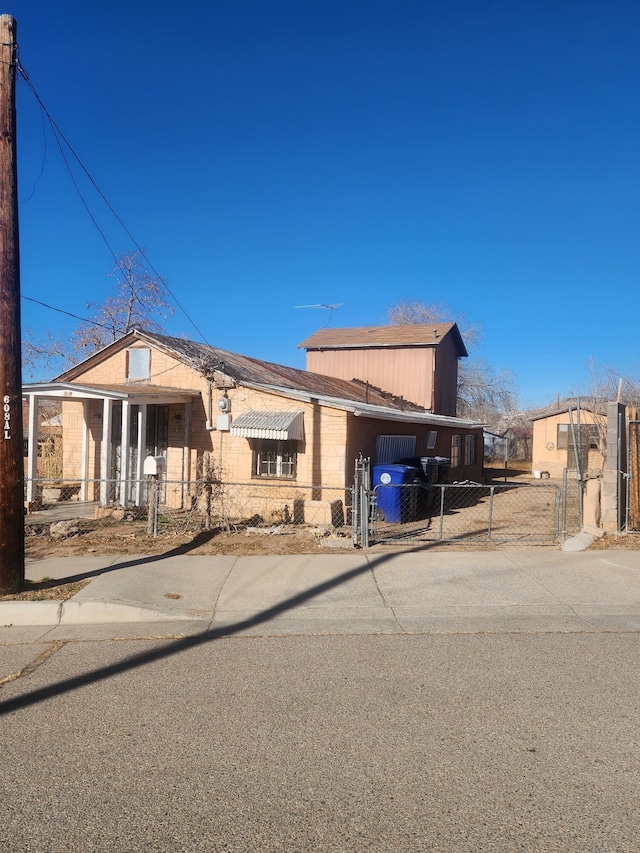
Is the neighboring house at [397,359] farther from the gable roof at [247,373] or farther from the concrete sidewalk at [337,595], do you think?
the concrete sidewalk at [337,595]

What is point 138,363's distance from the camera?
16.0m

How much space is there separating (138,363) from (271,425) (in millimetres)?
4722

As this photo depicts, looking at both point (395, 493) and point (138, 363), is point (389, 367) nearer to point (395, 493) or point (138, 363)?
point (138, 363)

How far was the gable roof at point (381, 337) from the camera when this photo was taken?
25.9m

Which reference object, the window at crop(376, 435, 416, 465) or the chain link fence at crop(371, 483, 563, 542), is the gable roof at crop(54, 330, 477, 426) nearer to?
the window at crop(376, 435, 416, 465)

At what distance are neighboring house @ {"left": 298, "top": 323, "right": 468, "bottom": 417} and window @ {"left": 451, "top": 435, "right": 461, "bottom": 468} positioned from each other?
6.52 ft

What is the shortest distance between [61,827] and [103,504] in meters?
11.1

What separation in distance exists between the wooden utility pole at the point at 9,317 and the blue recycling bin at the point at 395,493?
8177 millimetres

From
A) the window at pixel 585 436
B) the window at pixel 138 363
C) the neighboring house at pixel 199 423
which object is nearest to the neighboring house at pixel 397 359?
the window at pixel 585 436

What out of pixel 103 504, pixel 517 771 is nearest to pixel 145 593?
pixel 517 771

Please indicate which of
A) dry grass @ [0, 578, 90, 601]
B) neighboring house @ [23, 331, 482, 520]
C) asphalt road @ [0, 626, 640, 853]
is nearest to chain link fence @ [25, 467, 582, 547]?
neighboring house @ [23, 331, 482, 520]

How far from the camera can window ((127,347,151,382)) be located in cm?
1590

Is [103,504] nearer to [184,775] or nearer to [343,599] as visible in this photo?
[343,599]

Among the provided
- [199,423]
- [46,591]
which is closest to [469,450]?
[199,423]
